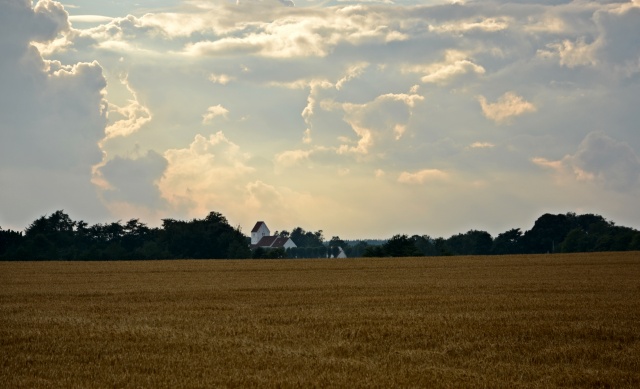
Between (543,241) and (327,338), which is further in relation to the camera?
(543,241)

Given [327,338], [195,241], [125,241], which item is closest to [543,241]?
[195,241]

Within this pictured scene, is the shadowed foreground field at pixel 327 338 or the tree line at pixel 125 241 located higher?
the tree line at pixel 125 241

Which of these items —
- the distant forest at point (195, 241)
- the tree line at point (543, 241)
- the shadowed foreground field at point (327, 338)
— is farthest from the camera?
the distant forest at point (195, 241)

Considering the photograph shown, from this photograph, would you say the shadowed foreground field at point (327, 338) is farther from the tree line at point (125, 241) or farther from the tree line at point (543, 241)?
the tree line at point (125, 241)

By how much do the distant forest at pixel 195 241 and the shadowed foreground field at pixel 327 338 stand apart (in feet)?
223

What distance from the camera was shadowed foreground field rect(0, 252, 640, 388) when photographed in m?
14.9

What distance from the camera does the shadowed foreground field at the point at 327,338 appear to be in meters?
14.9

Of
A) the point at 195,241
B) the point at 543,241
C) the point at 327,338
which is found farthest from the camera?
the point at 543,241

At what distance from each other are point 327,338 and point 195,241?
10817 centimetres

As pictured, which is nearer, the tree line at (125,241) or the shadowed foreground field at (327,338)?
the shadowed foreground field at (327,338)

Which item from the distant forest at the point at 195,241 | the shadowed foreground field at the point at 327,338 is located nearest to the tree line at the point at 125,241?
the distant forest at the point at 195,241

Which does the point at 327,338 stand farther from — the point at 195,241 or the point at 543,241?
the point at 543,241

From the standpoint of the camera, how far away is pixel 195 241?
126188 mm

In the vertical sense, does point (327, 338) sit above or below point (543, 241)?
below
